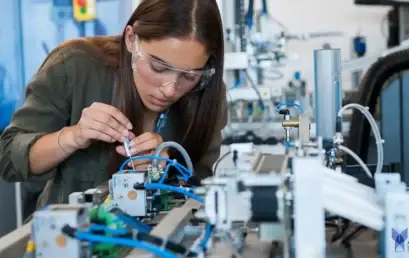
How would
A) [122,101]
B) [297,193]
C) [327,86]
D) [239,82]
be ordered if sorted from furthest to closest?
[239,82] → [122,101] → [327,86] → [297,193]

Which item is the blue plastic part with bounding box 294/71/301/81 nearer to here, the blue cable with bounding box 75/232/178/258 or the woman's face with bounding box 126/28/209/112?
the woman's face with bounding box 126/28/209/112

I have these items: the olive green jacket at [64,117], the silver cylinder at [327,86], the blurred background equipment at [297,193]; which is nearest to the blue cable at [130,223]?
the blurred background equipment at [297,193]


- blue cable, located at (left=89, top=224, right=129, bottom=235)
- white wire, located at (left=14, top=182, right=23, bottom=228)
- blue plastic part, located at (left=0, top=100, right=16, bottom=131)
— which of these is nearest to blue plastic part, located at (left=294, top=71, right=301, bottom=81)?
blue plastic part, located at (left=0, top=100, right=16, bottom=131)

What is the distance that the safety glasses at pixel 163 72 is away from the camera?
1308 mm

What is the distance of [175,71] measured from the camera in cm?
130

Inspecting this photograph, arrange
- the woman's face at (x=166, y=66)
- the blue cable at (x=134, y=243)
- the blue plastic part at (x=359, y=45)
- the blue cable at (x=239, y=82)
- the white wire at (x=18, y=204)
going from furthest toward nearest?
the blue plastic part at (x=359, y=45) → the blue cable at (x=239, y=82) → the white wire at (x=18, y=204) → the woman's face at (x=166, y=66) → the blue cable at (x=134, y=243)

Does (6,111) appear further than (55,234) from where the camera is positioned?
Yes

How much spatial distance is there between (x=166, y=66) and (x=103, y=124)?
0.20m

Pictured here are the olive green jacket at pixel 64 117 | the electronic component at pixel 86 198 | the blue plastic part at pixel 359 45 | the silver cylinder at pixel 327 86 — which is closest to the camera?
the electronic component at pixel 86 198

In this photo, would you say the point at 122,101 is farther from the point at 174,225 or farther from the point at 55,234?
the point at 55,234

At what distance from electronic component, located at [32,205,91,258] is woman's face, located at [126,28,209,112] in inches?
25.0

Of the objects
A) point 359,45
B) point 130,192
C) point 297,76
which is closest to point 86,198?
point 130,192

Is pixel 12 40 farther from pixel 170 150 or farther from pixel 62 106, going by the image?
pixel 170 150

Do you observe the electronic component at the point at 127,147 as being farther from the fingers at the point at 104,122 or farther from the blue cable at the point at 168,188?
the blue cable at the point at 168,188
